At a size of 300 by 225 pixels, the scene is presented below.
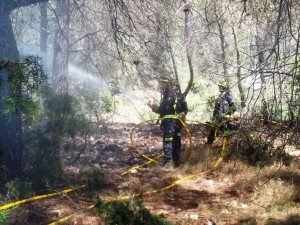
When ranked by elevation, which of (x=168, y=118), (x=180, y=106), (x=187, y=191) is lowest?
(x=187, y=191)

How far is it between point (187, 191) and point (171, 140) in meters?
1.54

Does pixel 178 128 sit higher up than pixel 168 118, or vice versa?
pixel 168 118

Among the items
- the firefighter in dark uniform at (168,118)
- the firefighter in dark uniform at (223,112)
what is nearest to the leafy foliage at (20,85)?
the firefighter in dark uniform at (168,118)

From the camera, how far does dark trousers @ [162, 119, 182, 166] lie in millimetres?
7184

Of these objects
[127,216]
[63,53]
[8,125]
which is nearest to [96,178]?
[8,125]

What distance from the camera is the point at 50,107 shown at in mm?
6719

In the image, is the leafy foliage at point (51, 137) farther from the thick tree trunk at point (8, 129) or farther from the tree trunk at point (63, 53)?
the tree trunk at point (63, 53)

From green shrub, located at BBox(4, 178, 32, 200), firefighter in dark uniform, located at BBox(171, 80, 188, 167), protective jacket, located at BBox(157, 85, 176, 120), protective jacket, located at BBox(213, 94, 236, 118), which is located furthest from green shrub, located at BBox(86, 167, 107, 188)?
protective jacket, located at BBox(213, 94, 236, 118)

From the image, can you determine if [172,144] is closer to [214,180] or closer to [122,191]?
[214,180]

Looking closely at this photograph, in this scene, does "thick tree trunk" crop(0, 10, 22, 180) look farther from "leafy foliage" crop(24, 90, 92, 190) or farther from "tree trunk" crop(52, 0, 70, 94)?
"tree trunk" crop(52, 0, 70, 94)

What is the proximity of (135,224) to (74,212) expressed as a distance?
126 centimetres

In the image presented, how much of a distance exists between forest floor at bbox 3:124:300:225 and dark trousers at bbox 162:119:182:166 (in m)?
0.29

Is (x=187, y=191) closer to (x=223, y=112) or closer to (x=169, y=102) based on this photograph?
(x=169, y=102)

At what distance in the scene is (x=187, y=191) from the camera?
233 inches
